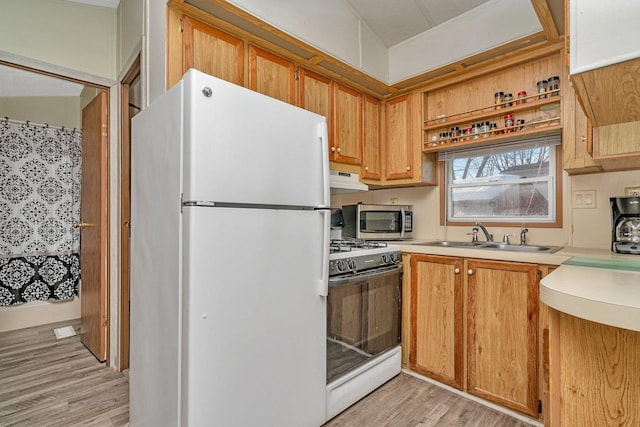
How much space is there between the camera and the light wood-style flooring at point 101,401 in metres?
1.75

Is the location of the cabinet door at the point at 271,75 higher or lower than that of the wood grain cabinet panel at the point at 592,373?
higher

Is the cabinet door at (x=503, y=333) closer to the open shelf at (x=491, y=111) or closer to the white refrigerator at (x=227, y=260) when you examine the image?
the white refrigerator at (x=227, y=260)

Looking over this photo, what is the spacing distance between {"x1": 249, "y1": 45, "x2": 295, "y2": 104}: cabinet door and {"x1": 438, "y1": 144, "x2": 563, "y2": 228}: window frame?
1.45 m

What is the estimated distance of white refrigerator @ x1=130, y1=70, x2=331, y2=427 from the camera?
1.14m

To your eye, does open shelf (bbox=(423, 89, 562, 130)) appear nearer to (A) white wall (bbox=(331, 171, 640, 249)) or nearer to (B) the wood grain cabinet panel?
(A) white wall (bbox=(331, 171, 640, 249))

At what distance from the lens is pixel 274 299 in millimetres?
1387

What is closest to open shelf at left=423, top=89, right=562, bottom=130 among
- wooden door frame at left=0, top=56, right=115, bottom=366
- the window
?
the window

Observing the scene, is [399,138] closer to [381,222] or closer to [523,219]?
[381,222]

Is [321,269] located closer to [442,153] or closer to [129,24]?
[442,153]

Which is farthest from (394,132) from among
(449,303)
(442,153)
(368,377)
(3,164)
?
(3,164)

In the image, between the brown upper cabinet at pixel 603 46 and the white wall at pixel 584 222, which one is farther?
the white wall at pixel 584 222

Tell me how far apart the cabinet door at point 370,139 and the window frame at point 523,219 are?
21.3 inches

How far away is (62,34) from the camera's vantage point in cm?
222

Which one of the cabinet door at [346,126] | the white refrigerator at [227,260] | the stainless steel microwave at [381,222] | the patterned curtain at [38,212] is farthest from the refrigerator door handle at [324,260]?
the patterned curtain at [38,212]
